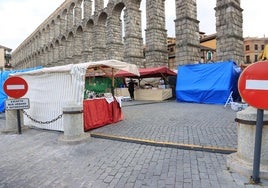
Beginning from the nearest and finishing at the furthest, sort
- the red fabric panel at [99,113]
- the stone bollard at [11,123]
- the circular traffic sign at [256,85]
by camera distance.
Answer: the circular traffic sign at [256,85] < the red fabric panel at [99,113] < the stone bollard at [11,123]

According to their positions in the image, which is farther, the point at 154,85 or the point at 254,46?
the point at 254,46

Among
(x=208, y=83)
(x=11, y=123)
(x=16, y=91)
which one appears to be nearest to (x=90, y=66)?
(x=16, y=91)

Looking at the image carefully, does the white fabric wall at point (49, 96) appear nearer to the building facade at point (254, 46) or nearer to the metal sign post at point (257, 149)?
the metal sign post at point (257, 149)

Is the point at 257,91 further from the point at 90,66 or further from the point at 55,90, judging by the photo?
the point at 55,90

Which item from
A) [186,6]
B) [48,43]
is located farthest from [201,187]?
[48,43]

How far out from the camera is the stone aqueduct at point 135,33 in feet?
58.1

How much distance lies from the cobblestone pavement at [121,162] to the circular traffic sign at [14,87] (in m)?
1.28

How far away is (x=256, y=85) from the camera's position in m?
3.28

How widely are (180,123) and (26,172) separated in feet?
16.9

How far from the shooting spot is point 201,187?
3.45m

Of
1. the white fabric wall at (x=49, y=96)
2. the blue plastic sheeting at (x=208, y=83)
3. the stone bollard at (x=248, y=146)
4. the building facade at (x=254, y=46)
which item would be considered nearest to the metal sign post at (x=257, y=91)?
the stone bollard at (x=248, y=146)

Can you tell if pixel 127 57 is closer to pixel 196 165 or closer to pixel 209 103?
pixel 209 103

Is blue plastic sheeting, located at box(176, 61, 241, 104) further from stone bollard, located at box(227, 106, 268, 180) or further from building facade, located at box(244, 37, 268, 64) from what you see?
building facade, located at box(244, 37, 268, 64)

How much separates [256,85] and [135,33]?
2420 centimetres
